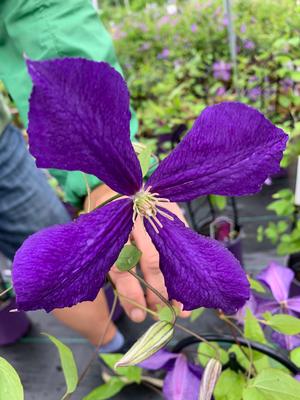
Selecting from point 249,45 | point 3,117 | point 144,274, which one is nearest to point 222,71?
point 249,45

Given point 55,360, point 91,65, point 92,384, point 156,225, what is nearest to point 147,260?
point 156,225

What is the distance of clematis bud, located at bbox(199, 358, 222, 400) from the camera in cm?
39

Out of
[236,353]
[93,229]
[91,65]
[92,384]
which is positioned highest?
[91,65]

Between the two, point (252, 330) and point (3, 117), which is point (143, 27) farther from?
point (252, 330)

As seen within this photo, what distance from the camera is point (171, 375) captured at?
55cm

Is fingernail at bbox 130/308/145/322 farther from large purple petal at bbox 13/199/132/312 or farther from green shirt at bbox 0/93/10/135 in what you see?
green shirt at bbox 0/93/10/135

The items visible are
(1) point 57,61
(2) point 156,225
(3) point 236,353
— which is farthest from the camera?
(3) point 236,353

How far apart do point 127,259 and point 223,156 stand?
112mm

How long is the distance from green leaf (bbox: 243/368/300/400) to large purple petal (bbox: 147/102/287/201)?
213 millimetres

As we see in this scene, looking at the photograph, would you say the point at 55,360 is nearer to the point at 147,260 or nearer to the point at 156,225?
the point at 147,260

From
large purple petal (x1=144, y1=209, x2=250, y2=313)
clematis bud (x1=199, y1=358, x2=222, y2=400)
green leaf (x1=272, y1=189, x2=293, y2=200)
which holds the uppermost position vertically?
large purple petal (x1=144, y1=209, x2=250, y2=313)

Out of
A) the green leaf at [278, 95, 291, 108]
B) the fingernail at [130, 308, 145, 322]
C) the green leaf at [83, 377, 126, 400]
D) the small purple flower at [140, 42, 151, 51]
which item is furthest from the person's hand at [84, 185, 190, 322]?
the small purple flower at [140, 42, 151, 51]

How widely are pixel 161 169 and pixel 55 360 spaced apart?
115cm

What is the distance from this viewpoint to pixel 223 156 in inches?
11.4
